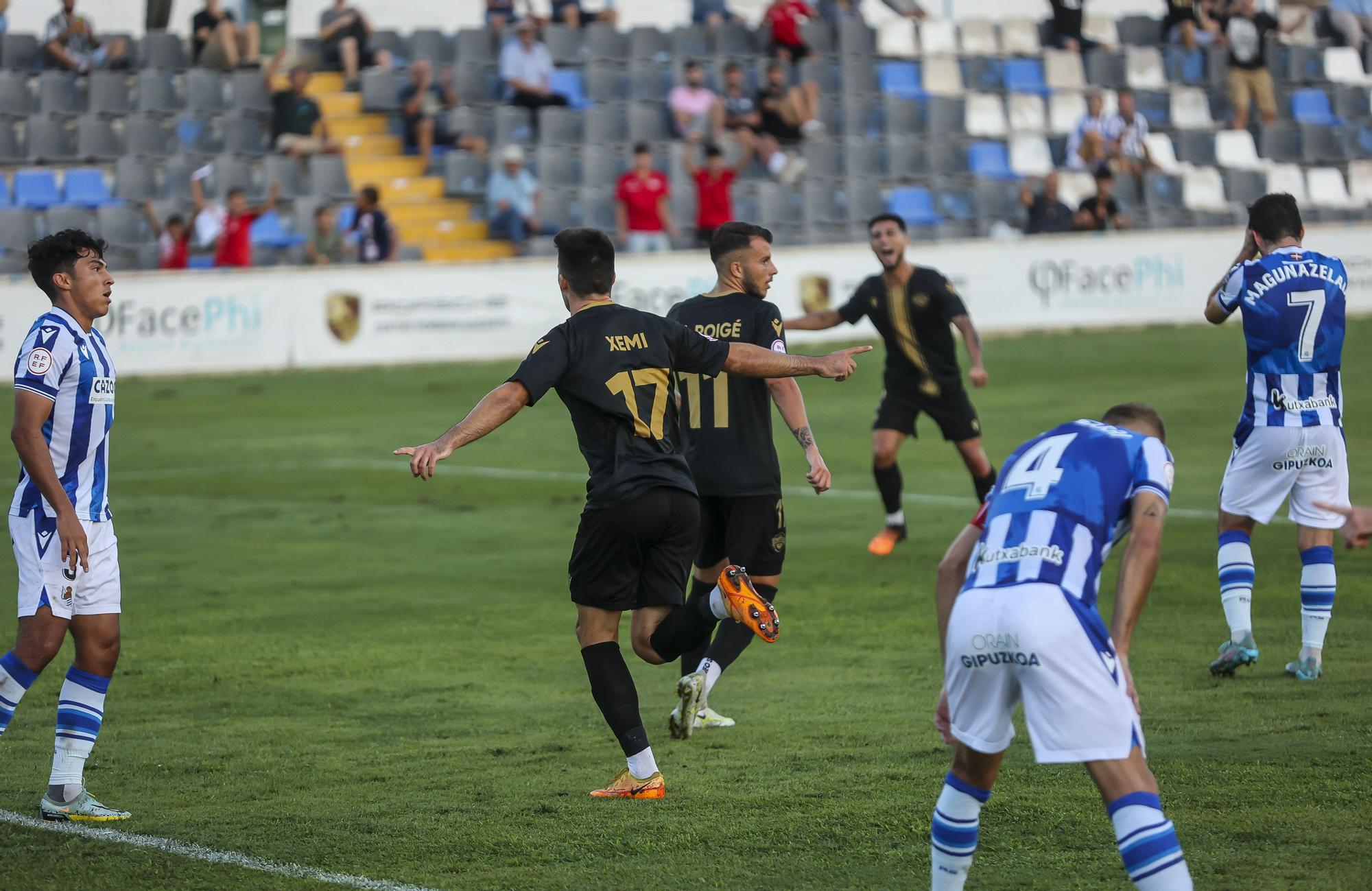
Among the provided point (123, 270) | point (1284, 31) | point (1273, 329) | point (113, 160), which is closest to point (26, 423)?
point (1273, 329)

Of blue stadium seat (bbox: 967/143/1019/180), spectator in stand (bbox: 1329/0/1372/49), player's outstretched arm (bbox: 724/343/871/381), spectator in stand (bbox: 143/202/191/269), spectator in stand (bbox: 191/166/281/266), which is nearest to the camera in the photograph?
player's outstretched arm (bbox: 724/343/871/381)

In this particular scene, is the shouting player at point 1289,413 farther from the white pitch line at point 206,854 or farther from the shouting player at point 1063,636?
the white pitch line at point 206,854

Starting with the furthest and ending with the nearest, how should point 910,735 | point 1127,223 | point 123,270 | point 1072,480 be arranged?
point 1127,223 < point 123,270 < point 910,735 < point 1072,480

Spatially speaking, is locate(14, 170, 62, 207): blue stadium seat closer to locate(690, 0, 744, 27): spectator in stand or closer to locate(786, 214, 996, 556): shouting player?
locate(690, 0, 744, 27): spectator in stand

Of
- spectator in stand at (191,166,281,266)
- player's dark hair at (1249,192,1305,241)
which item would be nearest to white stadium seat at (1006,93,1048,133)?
spectator in stand at (191,166,281,266)

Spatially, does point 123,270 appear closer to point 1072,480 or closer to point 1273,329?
point 1273,329

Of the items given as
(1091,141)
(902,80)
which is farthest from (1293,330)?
(902,80)

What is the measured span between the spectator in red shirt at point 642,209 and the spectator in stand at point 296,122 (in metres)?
4.96

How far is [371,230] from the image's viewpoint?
2434cm

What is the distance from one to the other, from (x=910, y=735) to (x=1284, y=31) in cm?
3106

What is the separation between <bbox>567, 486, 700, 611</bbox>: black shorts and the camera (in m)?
6.64

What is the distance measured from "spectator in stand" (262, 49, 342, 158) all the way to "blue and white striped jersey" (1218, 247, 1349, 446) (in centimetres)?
2047

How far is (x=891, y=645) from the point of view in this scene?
380 inches

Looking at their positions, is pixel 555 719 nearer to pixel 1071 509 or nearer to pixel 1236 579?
pixel 1236 579
